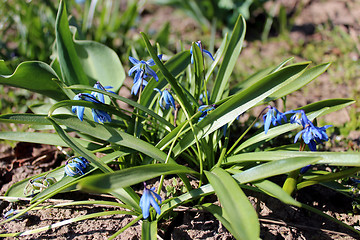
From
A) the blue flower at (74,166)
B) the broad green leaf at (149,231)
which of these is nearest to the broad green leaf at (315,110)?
the broad green leaf at (149,231)

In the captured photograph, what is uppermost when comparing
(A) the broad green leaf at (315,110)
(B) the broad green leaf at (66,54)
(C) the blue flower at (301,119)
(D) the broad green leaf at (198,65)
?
(B) the broad green leaf at (66,54)

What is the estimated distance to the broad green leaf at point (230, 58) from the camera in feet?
6.71

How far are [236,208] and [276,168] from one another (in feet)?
0.88

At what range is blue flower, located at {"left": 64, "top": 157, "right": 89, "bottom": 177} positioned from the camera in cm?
173

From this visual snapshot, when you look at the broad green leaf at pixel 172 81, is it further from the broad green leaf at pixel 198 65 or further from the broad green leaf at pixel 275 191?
the broad green leaf at pixel 275 191

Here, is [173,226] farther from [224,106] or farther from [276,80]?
[276,80]

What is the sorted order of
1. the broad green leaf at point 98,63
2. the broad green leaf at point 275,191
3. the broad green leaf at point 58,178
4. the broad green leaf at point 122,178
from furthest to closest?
the broad green leaf at point 98,63
the broad green leaf at point 58,178
the broad green leaf at point 275,191
the broad green leaf at point 122,178

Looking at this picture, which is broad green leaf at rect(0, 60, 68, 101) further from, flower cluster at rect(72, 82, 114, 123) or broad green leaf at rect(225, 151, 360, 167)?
broad green leaf at rect(225, 151, 360, 167)

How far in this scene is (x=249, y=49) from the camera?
3959mm

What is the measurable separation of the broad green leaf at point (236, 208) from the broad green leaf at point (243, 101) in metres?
0.30

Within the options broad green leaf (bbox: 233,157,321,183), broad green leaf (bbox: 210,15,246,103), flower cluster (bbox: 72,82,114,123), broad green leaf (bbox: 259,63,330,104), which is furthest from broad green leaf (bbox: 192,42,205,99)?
broad green leaf (bbox: 233,157,321,183)

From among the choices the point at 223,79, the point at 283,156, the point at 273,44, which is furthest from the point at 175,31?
the point at 283,156

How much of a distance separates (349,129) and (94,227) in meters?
2.10

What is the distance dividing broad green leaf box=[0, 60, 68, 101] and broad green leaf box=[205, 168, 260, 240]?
3.59 feet
